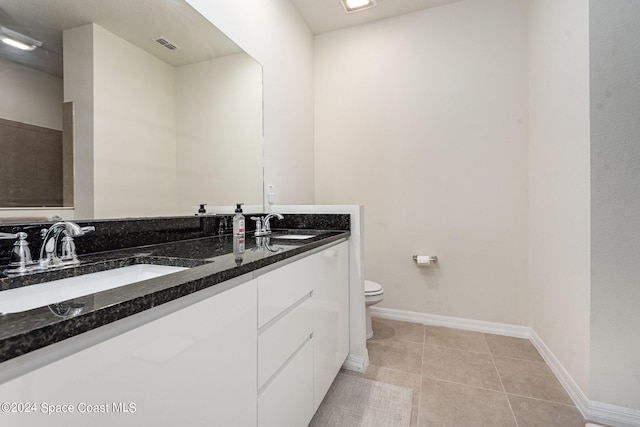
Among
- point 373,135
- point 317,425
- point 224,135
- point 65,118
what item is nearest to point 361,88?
point 373,135

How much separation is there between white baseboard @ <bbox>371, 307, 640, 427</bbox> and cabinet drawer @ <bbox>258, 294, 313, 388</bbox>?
1412mm

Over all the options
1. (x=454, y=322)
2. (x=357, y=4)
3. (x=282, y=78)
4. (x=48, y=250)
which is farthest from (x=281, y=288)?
(x=357, y=4)

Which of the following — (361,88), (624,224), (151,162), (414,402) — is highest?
(361,88)

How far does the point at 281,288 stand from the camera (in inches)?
40.5

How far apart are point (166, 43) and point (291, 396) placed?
1621 mm

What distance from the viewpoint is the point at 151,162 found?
1.31m

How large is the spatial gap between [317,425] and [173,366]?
1.06m

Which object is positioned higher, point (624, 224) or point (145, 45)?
point (145, 45)

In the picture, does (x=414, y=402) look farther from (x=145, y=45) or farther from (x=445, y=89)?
(x=445, y=89)

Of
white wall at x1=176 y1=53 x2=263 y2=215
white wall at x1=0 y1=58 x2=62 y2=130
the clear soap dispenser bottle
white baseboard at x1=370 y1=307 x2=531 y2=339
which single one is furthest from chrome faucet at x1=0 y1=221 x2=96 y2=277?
white baseboard at x1=370 y1=307 x2=531 y2=339

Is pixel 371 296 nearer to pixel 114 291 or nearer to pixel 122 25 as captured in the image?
pixel 114 291

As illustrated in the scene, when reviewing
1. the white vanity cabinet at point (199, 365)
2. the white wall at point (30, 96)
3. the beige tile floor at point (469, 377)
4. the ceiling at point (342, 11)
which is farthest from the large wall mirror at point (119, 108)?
the beige tile floor at point (469, 377)

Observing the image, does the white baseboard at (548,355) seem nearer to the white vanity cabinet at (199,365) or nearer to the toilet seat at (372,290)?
the toilet seat at (372,290)

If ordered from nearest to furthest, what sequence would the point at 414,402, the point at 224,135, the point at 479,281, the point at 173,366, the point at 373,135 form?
the point at 173,366 < the point at 414,402 < the point at 224,135 < the point at 479,281 < the point at 373,135
